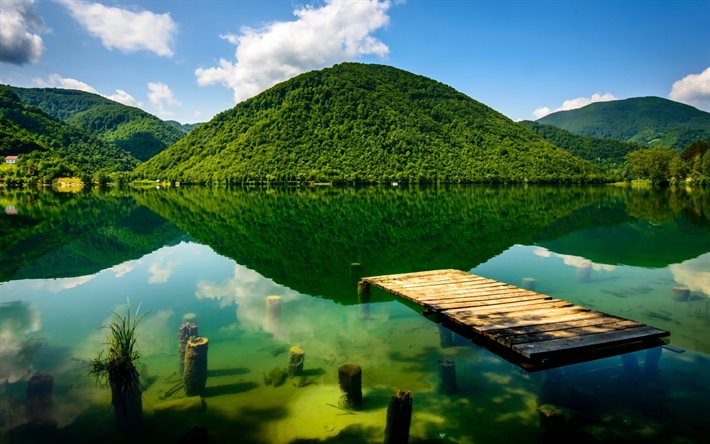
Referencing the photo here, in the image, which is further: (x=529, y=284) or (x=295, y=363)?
(x=529, y=284)

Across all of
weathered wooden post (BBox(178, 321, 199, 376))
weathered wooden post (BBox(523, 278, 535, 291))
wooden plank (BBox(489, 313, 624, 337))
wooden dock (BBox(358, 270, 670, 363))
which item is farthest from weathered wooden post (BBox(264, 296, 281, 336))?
weathered wooden post (BBox(523, 278, 535, 291))

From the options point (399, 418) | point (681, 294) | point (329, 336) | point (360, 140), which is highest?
point (360, 140)

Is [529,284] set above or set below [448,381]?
above

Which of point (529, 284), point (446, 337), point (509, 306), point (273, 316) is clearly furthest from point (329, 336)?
point (529, 284)

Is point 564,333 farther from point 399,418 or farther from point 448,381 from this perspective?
point 399,418

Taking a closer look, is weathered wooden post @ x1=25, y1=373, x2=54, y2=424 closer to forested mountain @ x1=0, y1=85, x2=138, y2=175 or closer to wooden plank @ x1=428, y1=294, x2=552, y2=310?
wooden plank @ x1=428, y1=294, x2=552, y2=310

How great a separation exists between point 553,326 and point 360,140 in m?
141

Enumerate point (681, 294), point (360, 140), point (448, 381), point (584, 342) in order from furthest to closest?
point (360, 140) < point (681, 294) < point (584, 342) < point (448, 381)

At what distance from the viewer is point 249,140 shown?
148 metres

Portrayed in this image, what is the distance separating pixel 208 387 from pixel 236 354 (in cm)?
153

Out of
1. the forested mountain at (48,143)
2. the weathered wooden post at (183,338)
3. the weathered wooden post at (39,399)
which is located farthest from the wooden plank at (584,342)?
the forested mountain at (48,143)

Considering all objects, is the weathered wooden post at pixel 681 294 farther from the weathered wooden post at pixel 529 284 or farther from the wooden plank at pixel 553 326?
the wooden plank at pixel 553 326

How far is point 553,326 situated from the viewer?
9141 millimetres

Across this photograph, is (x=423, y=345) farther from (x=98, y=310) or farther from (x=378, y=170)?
(x=378, y=170)
